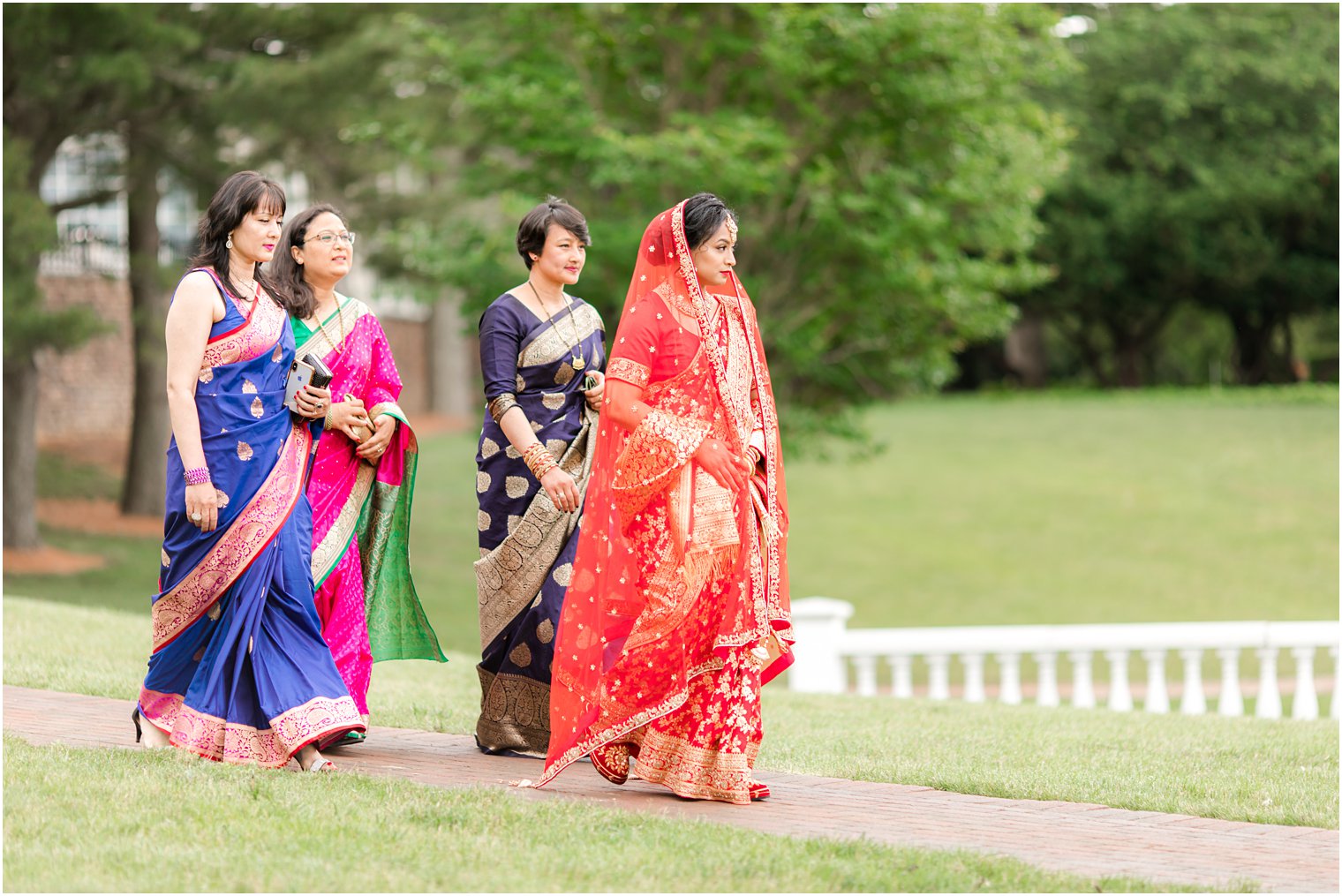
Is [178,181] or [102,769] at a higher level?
[178,181]

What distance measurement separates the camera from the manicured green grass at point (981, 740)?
17.6ft

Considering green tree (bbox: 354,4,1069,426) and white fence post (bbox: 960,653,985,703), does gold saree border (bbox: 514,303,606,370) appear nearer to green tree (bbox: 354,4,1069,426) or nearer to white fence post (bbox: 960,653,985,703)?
white fence post (bbox: 960,653,985,703)

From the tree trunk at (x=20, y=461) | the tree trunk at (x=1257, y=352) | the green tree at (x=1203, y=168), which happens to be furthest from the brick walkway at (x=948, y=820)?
the tree trunk at (x=1257, y=352)

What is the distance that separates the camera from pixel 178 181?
17.7m

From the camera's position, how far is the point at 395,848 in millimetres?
4098

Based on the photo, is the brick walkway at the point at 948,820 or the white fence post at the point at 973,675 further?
the white fence post at the point at 973,675

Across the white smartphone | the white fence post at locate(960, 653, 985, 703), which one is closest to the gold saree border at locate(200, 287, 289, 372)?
the white smartphone

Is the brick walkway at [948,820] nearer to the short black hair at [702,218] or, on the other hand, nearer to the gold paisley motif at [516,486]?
the gold paisley motif at [516,486]

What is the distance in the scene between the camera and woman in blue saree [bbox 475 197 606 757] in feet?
18.6

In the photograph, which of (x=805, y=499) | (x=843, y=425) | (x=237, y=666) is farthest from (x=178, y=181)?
(x=237, y=666)

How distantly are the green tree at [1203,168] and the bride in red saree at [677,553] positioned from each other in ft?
95.2

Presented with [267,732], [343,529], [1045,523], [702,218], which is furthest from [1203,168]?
[267,732]

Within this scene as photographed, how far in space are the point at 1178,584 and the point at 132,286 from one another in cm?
1381

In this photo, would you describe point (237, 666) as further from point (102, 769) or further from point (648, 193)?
point (648, 193)
